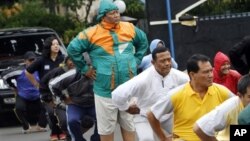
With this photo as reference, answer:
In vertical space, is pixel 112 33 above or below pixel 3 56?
above

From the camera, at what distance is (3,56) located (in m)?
19.2

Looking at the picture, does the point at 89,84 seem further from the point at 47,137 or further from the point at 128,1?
the point at 128,1

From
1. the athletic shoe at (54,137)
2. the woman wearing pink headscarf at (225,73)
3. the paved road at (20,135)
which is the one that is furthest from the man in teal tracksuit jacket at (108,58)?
the athletic shoe at (54,137)

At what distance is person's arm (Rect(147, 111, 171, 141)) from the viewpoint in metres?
8.91

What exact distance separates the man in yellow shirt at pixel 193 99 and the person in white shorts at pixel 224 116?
75cm

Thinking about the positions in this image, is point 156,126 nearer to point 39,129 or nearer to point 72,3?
point 39,129

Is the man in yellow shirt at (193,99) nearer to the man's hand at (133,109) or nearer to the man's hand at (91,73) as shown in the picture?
the man's hand at (133,109)

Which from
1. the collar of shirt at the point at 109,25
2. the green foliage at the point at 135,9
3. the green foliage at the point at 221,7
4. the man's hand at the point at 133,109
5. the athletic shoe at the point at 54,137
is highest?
the collar of shirt at the point at 109,25

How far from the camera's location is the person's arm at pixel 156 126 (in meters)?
8.91

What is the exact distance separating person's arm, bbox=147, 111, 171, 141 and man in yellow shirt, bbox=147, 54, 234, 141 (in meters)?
0.17

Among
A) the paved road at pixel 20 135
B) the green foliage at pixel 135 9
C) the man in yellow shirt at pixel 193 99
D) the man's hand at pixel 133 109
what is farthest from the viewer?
the green foliage at pixel 135 9

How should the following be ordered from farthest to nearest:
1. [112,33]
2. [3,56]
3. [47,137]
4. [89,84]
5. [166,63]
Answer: [3,56]
[47,137]
[89,84]
[112,33]
[166,63]

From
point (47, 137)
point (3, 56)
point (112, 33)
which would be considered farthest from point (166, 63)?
point (3, 56)

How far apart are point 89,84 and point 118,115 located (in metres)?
1.02
